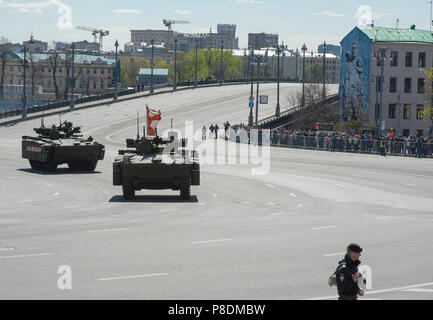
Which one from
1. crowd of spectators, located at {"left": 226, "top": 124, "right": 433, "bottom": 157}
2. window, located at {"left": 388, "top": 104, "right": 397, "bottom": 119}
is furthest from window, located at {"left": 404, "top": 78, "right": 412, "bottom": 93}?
crowd of spectators, located at {"left": 226, "top": 124, "right": 433, "bottom": 157}

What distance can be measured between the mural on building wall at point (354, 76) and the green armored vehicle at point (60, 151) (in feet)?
179

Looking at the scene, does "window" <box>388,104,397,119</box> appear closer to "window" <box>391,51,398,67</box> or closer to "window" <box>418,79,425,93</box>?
"window" <box>418,79,425,93</box>

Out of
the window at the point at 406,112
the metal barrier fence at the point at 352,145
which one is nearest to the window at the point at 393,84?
the window at the point at 406,112

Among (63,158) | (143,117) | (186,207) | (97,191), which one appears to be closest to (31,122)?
(143,117)

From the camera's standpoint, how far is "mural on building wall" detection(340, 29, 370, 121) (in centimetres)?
9044

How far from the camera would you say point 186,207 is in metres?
26.5

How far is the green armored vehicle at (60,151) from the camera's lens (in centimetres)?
3844

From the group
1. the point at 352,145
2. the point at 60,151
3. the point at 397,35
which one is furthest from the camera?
the point at 397,35

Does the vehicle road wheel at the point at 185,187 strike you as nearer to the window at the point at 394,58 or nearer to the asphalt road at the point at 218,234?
the asphalt road at the point at 218,234

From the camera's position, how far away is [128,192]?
28.2 meters

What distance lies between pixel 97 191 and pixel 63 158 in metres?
8.05

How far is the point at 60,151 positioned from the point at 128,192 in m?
11.2

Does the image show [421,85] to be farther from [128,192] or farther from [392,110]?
[128,192]

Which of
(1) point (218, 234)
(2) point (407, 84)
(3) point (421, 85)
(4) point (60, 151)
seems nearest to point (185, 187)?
(1) point (218, 234)
